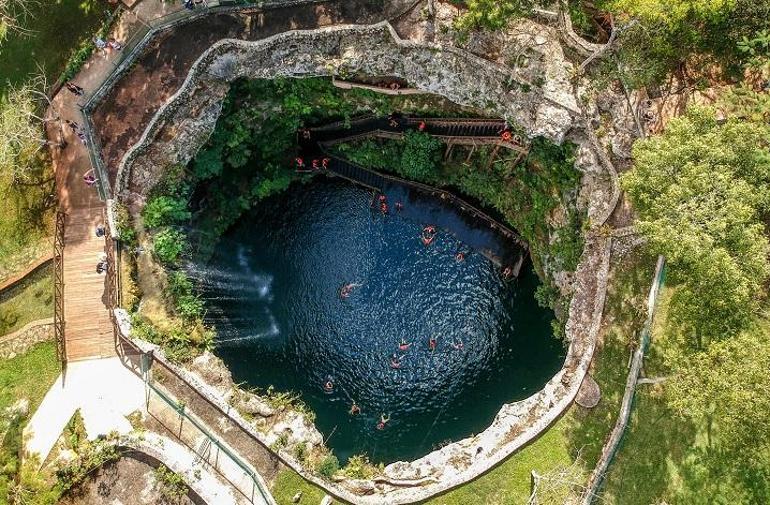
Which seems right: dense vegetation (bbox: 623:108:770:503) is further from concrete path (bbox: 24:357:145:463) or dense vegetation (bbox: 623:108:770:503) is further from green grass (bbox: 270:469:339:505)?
concrete path (bbox: 24:357:145:463)

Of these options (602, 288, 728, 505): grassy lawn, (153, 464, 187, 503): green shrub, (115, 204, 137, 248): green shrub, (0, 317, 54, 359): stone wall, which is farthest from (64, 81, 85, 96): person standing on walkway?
(602, 288, 728, 505): grassy lawn

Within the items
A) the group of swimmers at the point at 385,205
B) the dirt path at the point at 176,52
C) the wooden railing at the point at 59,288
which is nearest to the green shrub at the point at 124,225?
the dirt path at the point at 176,52

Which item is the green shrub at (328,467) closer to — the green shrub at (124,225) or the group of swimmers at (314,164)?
the green shrub at (124,225)

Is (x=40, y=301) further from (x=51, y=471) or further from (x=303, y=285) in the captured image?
(x=303, y=285)

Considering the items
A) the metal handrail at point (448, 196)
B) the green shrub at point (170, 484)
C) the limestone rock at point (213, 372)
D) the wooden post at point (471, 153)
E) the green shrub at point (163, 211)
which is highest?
the wooden post at point (471, 153)

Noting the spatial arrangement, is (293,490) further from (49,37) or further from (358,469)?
(49,37)

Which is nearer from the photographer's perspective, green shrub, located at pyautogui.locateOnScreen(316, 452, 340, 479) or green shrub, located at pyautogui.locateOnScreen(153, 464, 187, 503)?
green shrub, located at pyautogui.locateOnScreen(153, 464, 187, 503)
